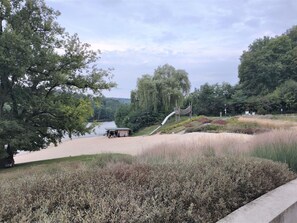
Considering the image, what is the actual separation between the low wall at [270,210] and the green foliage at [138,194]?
141 millimetres

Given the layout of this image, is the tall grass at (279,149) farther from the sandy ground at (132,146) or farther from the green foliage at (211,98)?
the green foliage at (211,98)

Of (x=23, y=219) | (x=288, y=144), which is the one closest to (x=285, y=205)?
(x=23, y=219)

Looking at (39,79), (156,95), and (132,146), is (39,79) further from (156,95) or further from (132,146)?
(156,95)

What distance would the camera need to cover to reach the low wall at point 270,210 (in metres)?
2.31

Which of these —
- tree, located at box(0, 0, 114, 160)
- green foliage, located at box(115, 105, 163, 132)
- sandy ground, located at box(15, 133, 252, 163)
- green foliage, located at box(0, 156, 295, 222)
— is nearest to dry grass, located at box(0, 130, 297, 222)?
green foliage, located at box(0, 156, 295, 222)

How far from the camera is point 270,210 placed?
255cm

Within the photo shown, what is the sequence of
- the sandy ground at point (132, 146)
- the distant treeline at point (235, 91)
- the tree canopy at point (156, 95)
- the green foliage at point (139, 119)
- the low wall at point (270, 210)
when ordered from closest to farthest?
the low wall at point (270, 210)
the sandy ground at point (132, 146)
the tree canopy at point (156, 95)
the distant treeline at point (235, 91)
the green foliage at point (139, 119)

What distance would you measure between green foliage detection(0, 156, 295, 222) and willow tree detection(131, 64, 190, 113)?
35.0m

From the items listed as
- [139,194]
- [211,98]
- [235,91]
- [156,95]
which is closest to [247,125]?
[156,95]

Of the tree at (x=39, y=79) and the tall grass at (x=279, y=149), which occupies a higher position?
the tree at (x=39, y=79)

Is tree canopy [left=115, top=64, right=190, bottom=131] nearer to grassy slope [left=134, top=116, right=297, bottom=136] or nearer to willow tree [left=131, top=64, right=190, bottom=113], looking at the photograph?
willow tree [left=131, top=64, right=190, bottom=113]

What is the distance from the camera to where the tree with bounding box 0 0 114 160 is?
11.0 m

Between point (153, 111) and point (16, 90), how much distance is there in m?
28.5

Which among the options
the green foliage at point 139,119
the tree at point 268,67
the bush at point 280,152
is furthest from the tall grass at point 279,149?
the tree at point 268,67
